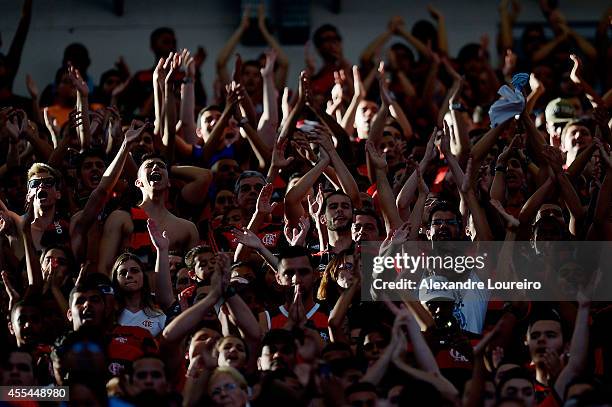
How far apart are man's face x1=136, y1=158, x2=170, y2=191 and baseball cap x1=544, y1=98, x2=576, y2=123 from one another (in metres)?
3.23

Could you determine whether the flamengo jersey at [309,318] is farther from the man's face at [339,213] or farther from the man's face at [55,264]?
the man's face at [55,264]

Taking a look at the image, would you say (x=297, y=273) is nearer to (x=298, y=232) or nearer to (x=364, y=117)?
(x=298, y=232)

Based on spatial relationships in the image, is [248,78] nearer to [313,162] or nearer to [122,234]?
[313,162]

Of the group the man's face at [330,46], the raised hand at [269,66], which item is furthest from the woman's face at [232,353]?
the man's face at [330,46]

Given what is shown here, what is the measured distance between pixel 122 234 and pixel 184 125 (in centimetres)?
183

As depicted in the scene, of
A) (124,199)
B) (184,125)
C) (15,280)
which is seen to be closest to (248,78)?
(184,125)

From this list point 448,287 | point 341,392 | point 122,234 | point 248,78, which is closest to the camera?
point 341,392

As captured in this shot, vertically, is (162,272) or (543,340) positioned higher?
(162,272)

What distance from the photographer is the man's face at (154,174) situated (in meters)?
11.3

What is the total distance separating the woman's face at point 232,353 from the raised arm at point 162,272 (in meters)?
1.14

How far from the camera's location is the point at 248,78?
14008mm

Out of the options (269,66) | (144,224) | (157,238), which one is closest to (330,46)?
(269,66)

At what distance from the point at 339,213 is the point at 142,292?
1379 millimetres

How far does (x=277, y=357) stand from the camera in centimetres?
935
